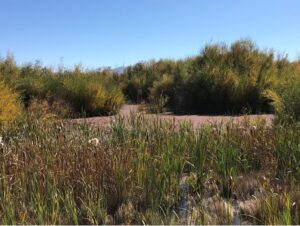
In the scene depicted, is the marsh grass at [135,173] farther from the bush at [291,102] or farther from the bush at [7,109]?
the bush at [7,109]

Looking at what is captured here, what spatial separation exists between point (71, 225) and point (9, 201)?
756 millimetres

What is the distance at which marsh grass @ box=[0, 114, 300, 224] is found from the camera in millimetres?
5246

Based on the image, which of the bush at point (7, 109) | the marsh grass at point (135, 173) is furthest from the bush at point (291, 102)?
the bush at point (7, 109)

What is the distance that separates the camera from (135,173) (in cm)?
621

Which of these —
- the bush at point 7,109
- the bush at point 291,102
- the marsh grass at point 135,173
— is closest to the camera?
the marsh grass at point 135,173

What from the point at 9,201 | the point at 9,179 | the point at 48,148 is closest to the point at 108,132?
the point at 48,148

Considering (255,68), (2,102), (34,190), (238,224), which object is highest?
(255,68)

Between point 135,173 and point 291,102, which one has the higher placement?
point 291,102

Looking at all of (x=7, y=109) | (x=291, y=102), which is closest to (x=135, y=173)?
(x=291, y=102)

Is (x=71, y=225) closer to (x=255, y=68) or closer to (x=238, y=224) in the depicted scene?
(x=238, y=224)

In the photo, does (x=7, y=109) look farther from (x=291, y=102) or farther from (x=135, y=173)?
(x=135, y=173)

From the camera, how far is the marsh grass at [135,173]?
Result: 525 cm

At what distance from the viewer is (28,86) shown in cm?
2178

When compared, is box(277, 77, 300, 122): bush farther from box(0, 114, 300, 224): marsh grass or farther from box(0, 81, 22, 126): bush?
box(0, 81, 22, 126): bush
